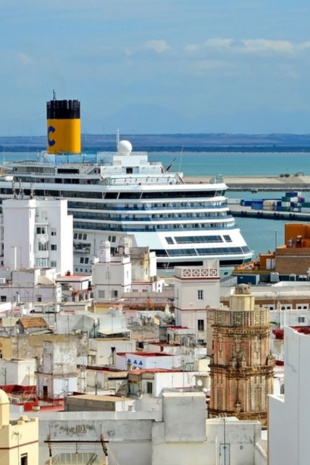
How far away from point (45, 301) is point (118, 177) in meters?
22.7

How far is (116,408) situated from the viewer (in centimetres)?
2411

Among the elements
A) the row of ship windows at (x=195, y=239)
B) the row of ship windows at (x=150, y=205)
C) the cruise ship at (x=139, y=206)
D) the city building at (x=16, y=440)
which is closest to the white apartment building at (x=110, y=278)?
the cruise ship at (x=139, y=206)

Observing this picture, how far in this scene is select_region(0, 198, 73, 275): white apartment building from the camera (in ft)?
183

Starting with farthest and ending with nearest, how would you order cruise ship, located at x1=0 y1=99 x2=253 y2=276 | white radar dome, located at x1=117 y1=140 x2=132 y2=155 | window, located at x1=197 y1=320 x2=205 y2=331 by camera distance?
white radar dome, located at x1=117 y1=140 x2=132 y2=155 < cruise ship, located at x1=0 y1=99 x2=253 y2=276 < window, located at x1=197 y1=320 x2=205 y2=331

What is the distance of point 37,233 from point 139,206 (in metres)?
14.1

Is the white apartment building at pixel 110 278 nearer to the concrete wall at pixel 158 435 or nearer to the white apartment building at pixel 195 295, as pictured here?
the white apartment building at pixel 195 295

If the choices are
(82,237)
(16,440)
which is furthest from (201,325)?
(82,237)

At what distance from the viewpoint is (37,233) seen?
56.5m

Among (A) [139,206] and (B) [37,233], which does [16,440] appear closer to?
(B) [37,233]

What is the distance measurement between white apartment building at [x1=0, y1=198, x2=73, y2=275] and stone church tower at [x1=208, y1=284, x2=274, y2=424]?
26435 millimetres

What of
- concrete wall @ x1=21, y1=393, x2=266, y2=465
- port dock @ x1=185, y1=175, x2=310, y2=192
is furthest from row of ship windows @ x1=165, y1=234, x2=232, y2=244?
port dock @ x1=185, y1=175, x2=310, y2=192

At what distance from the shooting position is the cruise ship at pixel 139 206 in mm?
68500

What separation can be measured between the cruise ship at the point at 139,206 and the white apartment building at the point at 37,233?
9344 millimetres

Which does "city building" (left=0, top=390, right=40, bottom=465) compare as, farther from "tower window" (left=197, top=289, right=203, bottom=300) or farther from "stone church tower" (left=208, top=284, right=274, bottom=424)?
"tower window" (left=197, top=289, right=203, bottom=300)
